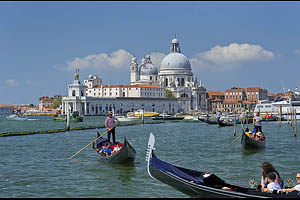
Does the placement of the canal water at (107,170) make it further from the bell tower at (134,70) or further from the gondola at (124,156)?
the bell tower at (134,70)

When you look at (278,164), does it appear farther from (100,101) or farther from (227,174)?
(100,101)

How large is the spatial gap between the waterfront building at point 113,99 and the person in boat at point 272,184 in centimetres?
8072

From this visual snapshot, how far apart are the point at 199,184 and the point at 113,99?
8485 cm

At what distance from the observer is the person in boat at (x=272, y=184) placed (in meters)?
7.32

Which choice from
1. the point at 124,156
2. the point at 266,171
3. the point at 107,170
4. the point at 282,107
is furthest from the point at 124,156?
the point at 282,107

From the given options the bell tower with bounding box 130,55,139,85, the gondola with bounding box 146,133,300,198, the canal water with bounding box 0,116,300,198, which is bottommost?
the canal water with bounding box 0,116,300,198

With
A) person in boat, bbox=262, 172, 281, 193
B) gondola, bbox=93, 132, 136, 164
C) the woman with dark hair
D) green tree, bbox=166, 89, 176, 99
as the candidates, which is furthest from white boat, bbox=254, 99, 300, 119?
green tree, bbox=166, 89, 176, 99

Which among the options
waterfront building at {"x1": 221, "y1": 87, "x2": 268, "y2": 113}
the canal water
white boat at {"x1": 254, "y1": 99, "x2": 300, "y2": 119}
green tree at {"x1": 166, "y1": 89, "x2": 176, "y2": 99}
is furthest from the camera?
green tree at {"x1": 166, "y1": 89, "x2": 176, "y2": 99}

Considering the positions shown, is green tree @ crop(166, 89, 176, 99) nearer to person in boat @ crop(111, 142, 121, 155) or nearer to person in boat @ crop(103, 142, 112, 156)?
person in boat @ crop(103, 142, 112, 156)

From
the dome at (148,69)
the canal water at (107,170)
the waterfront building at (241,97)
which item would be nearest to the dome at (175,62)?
the dome at (148,69)

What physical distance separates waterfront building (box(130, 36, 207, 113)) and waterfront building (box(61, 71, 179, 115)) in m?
3.63

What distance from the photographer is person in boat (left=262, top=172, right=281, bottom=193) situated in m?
7.32

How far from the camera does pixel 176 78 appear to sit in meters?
109

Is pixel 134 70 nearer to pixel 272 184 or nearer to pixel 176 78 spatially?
pixel 176 78
